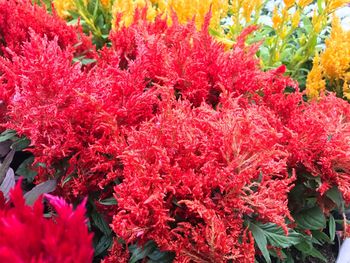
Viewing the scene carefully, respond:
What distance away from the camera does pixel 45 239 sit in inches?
26.7

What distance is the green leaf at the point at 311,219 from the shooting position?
1233 millimetres

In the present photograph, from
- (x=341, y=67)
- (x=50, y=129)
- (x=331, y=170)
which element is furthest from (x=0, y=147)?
(x=341, y=67)

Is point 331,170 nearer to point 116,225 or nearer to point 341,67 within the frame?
point 116,225

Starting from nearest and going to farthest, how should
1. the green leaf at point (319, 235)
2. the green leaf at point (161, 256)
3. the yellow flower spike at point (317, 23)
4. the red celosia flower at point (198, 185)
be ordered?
the red celosia flower at point (198, 185) < the green leaf at point (161, 256) < the green leaf at point (319, 235) < the yellow flower spike at point (317, 23)

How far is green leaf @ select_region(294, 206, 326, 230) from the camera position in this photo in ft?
4.05

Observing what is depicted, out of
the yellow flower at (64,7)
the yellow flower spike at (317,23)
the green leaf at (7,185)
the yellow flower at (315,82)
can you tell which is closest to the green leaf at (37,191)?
the green leaf at (7,185)

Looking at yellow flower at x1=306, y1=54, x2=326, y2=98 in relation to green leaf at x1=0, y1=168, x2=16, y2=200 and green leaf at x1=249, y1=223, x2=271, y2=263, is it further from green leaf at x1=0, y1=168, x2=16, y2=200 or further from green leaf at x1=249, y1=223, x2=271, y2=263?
green leaf at x1=0, y1=168, x2=16, y2=200

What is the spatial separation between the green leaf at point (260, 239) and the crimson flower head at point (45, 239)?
19.2 inches

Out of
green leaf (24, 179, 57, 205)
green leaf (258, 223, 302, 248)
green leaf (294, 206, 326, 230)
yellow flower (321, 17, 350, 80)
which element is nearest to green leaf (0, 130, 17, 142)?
green leaf (24, 179, 57, 205)

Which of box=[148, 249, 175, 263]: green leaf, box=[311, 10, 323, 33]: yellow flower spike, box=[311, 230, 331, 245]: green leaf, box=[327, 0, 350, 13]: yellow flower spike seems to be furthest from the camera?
box=[311, 10, 323, 33]: yellow flower spike

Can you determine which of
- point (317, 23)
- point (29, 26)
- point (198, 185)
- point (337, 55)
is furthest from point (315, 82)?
point (29, 26)

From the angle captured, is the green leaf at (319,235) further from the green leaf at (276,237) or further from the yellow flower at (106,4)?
the yellow flower at (106,4)

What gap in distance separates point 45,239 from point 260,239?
0.56 m

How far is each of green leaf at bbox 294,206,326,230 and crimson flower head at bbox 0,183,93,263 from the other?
77 centimetres
